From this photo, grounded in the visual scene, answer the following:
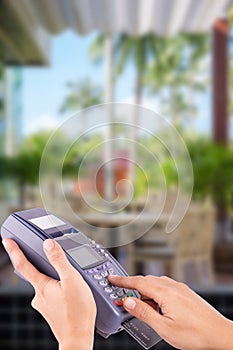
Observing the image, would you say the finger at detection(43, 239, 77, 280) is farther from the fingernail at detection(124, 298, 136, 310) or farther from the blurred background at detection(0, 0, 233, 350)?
the blurred background at detection(0, 0, 233, 350)

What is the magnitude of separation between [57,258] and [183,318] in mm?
77

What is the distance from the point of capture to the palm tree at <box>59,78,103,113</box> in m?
5.04

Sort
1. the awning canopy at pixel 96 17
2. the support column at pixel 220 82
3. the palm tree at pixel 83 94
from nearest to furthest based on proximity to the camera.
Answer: the awning canopy at pixel 96 17 → the support column at pixel 220 82 → the palm tree at pixel 83 94

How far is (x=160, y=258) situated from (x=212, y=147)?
141cm

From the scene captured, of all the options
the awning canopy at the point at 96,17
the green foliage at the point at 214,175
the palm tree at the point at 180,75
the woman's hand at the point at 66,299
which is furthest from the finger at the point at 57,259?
the palm tree at the point at 180,75

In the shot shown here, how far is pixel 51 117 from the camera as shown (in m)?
4.82

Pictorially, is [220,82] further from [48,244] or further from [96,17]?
[48,244]

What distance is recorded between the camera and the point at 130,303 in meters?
0.31

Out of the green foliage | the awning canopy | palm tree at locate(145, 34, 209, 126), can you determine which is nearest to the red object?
the awning canopy

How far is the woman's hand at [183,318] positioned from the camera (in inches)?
12.9

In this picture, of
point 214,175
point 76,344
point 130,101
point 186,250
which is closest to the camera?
point 76,344

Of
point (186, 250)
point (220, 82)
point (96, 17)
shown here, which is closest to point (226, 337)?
point (186, 250)

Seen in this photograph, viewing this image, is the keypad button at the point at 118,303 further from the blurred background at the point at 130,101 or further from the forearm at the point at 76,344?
the blurred background at the point at 130,101

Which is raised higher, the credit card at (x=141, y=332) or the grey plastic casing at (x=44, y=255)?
the grey plastic casing at (x=44, y=255)
